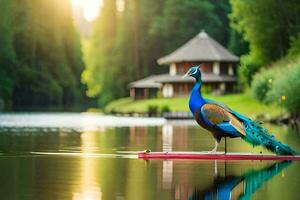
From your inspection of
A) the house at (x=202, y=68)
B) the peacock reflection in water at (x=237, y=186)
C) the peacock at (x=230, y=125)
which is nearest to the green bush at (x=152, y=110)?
the house at (x=202, y=68)

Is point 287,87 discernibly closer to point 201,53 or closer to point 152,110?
point 152,110

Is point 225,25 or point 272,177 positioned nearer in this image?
point 272,177

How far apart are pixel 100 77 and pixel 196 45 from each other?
21858 mm

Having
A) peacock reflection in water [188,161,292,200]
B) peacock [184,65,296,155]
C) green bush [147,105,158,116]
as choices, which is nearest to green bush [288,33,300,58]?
green bush [147,105,158,116]

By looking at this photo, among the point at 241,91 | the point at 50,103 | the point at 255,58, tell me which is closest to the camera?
the point at 255,58

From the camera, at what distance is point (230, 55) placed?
398 ft

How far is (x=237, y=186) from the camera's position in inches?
818

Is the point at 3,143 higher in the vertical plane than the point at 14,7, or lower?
lower

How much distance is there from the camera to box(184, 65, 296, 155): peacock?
28.7 m

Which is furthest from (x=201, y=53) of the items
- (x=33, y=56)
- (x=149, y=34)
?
(x=33, y=56)

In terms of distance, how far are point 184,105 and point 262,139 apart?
7511 cm

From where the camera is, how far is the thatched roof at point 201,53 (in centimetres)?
11894

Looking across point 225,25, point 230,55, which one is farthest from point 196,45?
point 225,25

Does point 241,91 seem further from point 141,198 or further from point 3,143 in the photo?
point 141,198
